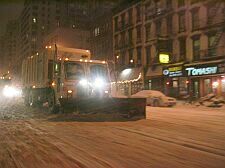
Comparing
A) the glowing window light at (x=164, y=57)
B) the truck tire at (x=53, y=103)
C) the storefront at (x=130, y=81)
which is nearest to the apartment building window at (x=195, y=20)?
the glowing window light at (x=164, y=57)

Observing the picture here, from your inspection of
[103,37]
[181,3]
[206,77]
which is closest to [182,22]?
[181,3]

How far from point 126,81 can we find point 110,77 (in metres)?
29.5

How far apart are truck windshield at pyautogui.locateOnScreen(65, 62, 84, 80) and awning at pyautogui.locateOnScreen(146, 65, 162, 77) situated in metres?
24.5

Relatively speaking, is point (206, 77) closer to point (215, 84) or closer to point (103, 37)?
point (215, 84)

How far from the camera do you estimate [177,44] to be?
134 ft

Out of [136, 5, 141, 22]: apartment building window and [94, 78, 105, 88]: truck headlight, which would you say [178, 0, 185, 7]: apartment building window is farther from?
[94, 78, 105, 88]: truck headlight

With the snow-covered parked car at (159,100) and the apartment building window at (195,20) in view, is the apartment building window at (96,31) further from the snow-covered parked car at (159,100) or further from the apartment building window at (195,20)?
the snow-covered parked car at (159,100)

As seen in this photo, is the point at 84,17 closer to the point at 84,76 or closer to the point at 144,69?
the point at 144,69

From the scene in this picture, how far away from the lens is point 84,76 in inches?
784

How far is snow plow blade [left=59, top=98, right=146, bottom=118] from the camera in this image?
17639 mm

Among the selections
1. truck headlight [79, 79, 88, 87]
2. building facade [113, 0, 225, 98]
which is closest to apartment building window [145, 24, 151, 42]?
building facade [113, 0, 225, 98]

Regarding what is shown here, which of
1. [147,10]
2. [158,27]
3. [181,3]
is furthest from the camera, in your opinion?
[147,10]

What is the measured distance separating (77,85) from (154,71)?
26265 mm

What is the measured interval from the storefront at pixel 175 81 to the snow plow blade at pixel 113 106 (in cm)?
2234
